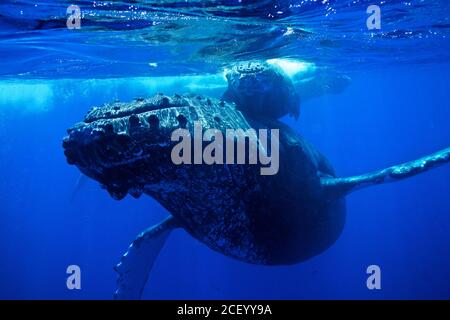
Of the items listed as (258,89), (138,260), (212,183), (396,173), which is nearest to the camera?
(212,183)

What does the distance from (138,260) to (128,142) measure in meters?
4.50

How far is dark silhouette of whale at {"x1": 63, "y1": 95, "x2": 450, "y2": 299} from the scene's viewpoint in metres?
4.68

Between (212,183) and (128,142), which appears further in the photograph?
(212,183)

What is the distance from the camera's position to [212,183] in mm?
5777

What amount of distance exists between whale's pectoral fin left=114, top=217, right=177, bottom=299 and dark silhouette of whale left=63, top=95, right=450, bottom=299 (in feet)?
0.07

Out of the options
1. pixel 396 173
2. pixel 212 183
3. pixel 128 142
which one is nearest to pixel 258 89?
pixel 396 173

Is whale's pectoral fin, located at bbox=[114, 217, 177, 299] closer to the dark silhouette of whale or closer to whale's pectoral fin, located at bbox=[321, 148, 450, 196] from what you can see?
the dark silhouette of whale

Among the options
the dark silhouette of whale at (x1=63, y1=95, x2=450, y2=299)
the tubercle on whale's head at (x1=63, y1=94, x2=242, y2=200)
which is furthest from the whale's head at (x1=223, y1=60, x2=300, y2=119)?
the tubercle on whale's head at (x1=63, y1=94, x2=242, y2=200)

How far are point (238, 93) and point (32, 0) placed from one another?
5.53 metres

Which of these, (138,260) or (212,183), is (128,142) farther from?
(138,260)

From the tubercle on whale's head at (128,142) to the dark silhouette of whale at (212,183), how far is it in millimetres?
11

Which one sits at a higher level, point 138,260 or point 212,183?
point 212,183

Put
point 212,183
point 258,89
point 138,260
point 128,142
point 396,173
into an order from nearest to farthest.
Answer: point 128,142 < point 212,183 < point 396,173 < point 138,260 < point 258,89

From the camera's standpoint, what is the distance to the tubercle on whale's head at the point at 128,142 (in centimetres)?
452
